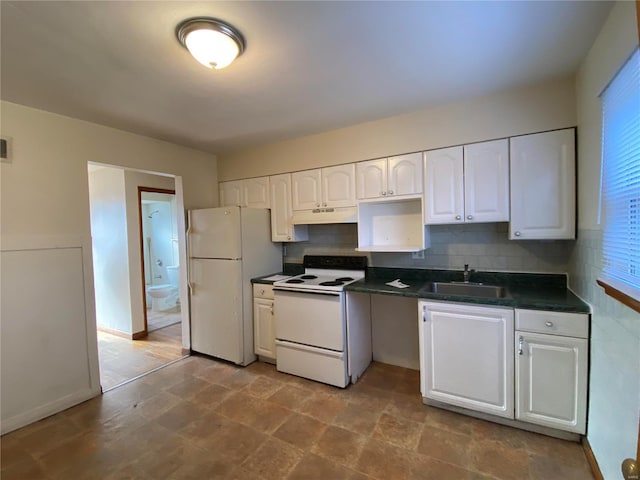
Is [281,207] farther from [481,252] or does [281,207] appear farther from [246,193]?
[481,252]

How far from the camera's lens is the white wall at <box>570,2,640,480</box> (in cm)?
123

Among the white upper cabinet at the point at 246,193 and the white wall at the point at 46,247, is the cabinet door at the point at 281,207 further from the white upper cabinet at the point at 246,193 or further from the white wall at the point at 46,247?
the white wall at the point at 46,247

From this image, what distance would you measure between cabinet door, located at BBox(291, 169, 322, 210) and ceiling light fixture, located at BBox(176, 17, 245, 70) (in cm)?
158

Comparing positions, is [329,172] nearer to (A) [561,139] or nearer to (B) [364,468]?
(A) [561,139]

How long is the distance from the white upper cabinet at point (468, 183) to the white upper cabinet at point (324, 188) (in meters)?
0.73

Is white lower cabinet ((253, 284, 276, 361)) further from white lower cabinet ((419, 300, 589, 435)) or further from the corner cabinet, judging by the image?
white lower cabinet ((419, 300, 589, 435))

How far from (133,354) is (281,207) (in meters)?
2.46

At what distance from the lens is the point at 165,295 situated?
199 inches

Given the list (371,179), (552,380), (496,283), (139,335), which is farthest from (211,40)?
(139,335)

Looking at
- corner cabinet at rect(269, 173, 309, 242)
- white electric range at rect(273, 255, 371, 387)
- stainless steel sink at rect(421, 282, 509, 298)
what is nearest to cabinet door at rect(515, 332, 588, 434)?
stainless steel sink at rect(421, 282, 509, 298)

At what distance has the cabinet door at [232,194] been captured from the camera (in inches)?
141

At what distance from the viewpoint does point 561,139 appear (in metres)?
2.03

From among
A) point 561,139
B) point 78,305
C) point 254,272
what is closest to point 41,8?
point 78,305

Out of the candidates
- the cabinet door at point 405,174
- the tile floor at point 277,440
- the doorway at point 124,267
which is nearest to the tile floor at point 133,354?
the doorway at point 124,267
